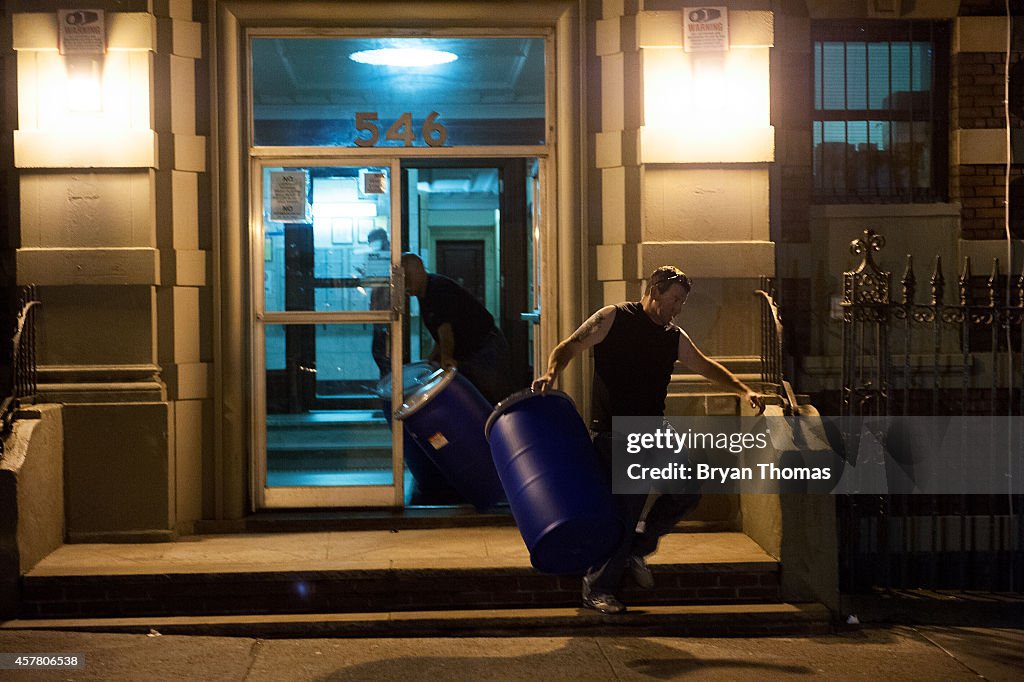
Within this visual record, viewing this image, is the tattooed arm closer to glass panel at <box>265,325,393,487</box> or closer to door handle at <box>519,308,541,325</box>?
door handle at <box>519,308,541,325</box>

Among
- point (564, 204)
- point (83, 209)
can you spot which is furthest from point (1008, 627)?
point (83, 209)

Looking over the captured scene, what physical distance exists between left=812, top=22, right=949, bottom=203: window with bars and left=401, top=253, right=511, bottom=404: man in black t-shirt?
2572 millimetres

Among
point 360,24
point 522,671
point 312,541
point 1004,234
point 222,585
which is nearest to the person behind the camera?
point 522,671

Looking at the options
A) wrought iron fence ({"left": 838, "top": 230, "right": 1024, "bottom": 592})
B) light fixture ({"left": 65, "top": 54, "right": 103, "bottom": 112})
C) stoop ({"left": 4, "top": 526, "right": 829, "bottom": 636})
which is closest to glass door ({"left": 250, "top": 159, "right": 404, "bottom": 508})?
light fixture ({"left": 65, "top": 54, "right": 103, "bottom": 112})

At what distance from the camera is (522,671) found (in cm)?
573

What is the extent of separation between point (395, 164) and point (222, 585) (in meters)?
3.02

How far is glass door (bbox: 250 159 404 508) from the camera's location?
8.00 m

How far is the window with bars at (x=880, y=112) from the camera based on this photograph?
335 inches

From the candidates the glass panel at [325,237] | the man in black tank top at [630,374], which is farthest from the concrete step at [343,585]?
the glass panel at [325,237]

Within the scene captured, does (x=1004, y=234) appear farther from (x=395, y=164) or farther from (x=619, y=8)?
(x=395, y=164)

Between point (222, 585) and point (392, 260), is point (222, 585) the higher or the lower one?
the lower one

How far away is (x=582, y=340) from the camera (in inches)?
249

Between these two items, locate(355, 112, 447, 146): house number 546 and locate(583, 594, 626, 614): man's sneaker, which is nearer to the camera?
locate(583, 594, 626, 614): man's sneaker

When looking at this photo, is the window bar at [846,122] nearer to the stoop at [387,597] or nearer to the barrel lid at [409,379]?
the stoop at [387,597]
